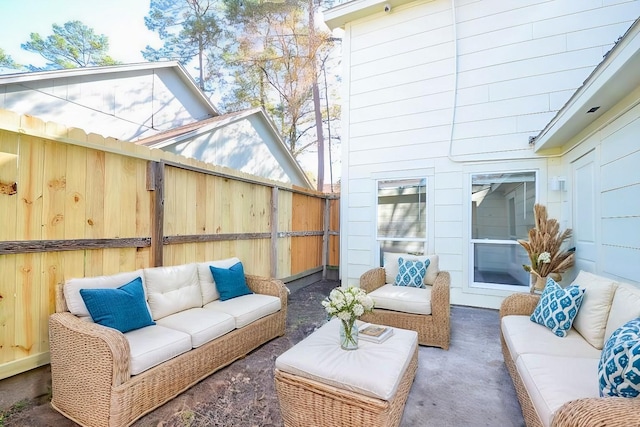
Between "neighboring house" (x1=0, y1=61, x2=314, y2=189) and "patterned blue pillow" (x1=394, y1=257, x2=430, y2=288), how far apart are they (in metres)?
4.92

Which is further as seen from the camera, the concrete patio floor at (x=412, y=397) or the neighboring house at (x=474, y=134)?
the neighboring house at (x=474, y=134)

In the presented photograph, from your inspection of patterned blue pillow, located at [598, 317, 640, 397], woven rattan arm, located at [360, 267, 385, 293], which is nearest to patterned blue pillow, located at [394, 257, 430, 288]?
woven rattan arm, located at [360, 267, 385, 293]

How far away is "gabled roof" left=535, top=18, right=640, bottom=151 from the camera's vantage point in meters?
2.04

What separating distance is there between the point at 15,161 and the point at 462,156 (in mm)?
5185

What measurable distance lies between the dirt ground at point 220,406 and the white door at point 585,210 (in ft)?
12.0

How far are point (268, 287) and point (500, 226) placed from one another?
357 centimetres

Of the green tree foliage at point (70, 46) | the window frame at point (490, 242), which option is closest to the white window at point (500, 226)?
the window frame at point (490, 242)

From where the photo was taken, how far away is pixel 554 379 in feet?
5.49

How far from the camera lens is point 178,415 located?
206 cm

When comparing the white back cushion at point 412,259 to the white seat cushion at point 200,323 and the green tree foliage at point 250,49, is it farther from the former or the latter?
the green tree foliage at point 250,49

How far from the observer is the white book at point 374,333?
7.58 feet

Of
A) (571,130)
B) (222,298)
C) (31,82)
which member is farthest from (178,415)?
(31,82)

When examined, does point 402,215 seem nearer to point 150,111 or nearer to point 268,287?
point 268,287

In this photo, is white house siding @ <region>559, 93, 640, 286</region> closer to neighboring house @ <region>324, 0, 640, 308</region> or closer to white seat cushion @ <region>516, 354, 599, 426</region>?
neighboring house @ <region>324, 0, 640, 308</region>
